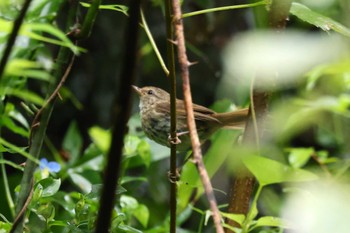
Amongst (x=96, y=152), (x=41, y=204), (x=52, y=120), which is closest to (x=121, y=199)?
(x=96, y=152)

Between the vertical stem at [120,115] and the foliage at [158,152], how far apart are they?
4 cm

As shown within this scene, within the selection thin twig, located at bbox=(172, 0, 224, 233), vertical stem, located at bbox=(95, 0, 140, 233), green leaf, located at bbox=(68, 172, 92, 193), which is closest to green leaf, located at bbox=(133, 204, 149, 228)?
green leaf, located at bbox=(68, 172, 92, 193)

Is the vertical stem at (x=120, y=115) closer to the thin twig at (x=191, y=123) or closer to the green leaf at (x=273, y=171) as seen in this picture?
the thin twig at (x=191, y=123)

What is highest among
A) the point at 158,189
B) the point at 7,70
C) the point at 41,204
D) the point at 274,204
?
the point at 7,70

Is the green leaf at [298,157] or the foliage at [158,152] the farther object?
the green leaf at [298,157]

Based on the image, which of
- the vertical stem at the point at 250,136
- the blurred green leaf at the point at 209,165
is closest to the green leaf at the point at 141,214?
the blurred green leaf at the point at 209,165

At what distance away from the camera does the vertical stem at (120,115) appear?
22.9 inches

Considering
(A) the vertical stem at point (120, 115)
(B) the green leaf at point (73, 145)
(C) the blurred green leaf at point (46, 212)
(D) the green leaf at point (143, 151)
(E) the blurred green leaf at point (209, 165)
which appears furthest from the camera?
(B) the green leaf at point (73, 145)

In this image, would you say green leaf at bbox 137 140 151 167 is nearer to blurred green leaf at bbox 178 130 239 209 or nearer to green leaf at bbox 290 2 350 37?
blurred green leaf at bbox 178 130 239 209

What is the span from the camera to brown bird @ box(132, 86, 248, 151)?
2371mm

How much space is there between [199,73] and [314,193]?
3.16 m

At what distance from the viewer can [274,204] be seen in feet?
7.84

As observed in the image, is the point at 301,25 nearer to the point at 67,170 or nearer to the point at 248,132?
the point at 67,170

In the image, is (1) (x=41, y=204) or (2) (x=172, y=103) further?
(1) (x=41, y=204)
